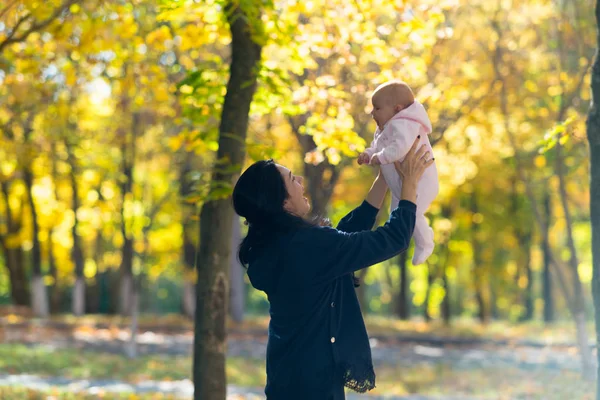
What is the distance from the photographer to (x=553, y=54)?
16938 mm

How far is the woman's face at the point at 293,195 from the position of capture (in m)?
3.61

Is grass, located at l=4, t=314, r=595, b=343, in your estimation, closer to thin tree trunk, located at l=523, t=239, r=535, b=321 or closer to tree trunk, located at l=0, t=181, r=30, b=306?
thin tree trunk, located at l=523, t=239, r=535, b=321

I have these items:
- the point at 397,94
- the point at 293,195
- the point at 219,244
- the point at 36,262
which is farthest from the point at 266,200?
the point at 36,262

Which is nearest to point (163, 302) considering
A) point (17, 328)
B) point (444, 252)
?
point (444, 252)

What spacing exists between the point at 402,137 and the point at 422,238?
50 cm

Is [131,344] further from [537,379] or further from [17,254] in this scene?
[17,254]

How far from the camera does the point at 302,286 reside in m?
3.58

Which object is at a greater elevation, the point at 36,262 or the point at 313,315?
the point at 36,262

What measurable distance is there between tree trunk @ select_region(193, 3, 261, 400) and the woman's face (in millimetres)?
2670

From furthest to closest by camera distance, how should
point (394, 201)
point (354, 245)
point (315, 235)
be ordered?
point (394, 201) → point (315, 235) → point (354, 245)

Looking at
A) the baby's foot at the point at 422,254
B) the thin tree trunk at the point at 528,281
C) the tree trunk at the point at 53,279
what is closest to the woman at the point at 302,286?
the baby's foot at the point at 422,254

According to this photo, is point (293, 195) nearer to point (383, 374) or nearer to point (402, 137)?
point (402, 137)

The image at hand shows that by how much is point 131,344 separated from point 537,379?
815cm

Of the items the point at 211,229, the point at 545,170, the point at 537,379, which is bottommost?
the point at 537,379
